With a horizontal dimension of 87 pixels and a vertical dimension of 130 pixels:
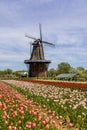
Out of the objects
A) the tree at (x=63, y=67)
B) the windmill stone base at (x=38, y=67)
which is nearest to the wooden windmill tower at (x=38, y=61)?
the windmill stone base at (x=38, y=67)

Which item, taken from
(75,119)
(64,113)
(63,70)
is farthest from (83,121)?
(63,70)

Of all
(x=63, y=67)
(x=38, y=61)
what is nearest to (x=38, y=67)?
(x=38, y=61)

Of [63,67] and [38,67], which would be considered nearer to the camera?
[38,67]

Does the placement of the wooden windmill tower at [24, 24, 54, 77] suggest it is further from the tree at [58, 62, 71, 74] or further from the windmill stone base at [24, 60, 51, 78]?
the tree at [58, 62, 71, 74]

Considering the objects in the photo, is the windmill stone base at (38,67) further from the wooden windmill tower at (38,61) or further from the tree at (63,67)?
the tree at (63,67)

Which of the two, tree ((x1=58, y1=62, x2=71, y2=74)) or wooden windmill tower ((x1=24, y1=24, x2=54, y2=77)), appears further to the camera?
tree ((x1=58, y1=62, x2=71, y2=74))

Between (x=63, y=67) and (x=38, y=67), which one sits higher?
(x=63, y=67)

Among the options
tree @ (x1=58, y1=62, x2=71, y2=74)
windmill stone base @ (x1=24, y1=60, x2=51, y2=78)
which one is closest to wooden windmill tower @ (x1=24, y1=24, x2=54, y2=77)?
windmill stone base @ (x1=24, y1=60, x2=51, y2=78)

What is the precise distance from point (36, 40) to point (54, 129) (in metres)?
65.3

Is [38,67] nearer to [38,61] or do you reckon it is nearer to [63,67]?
[38,61]

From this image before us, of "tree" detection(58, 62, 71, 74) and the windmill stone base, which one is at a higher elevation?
"tree" detection(58, 62, 71, 74)

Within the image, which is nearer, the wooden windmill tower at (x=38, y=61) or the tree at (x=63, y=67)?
the wooden windmill tower at (x=38, y=61)

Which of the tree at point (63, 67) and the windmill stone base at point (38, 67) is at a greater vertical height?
the tree at point (63, 67)

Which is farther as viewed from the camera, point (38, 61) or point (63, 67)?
point (63, 67)
